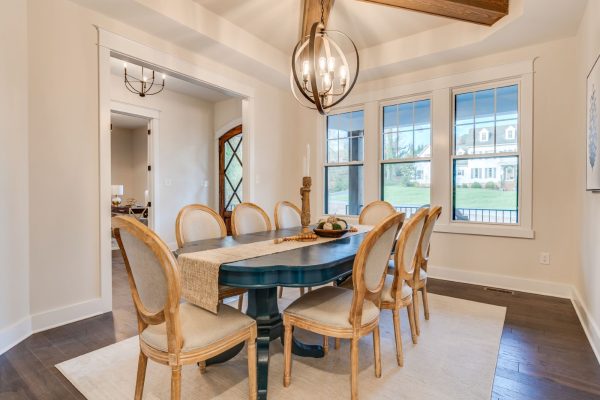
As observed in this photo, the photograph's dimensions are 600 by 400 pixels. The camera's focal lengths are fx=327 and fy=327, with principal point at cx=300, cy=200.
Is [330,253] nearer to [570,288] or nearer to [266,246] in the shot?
[266,246]

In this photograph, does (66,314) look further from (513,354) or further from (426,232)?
(513,354)

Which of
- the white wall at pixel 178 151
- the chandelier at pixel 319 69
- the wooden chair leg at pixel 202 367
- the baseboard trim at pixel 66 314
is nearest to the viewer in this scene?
the wooden chair leg at pixel 202 367

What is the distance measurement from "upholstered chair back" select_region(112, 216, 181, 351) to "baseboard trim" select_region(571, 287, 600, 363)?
263cm

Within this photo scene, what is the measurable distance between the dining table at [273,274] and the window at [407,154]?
2422mm

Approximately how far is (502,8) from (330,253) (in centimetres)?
289

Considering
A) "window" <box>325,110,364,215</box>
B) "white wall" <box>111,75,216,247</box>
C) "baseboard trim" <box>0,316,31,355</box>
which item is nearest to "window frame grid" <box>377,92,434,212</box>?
Result: "window" <box>325,110,364,215</box>

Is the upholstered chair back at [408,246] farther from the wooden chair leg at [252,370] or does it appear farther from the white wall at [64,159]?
the white wall at [64,159]

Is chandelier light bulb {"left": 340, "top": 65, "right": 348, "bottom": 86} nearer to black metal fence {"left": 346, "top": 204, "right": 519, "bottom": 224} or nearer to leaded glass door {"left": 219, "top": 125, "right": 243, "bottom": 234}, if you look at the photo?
black metal fence {"left": 346, "top": 204, "right": 519, "bottom": 224}

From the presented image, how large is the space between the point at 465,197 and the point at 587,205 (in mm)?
1335

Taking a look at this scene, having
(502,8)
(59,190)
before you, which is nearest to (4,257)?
(59,190)

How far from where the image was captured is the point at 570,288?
3.33 meters

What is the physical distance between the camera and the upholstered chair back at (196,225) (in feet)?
7.72

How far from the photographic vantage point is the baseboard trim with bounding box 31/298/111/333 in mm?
2529

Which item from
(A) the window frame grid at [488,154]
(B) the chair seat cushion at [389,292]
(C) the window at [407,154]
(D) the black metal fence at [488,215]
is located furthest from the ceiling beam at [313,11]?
(D) the black metal fence at [488,215]
